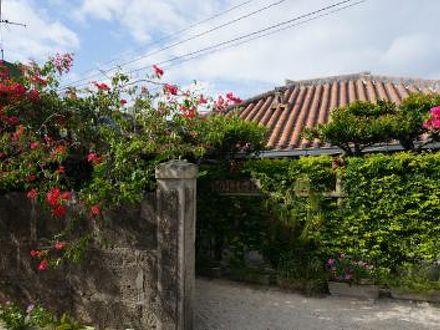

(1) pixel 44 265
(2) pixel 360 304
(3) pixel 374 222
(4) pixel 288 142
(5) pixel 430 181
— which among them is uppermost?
(4) pixel 288 142

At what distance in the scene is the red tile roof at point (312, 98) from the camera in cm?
1157

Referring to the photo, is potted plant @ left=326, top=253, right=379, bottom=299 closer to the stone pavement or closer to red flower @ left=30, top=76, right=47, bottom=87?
the stone pavement

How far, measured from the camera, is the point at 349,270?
673 centimetres

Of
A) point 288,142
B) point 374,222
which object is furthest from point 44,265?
point 288,142

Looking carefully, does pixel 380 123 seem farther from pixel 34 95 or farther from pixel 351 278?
pixel 34 95

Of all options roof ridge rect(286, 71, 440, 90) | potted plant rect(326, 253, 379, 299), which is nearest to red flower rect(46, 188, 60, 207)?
potted plant rect(326, 253, 379, 299)

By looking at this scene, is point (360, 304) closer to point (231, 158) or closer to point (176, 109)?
point (231, 158)

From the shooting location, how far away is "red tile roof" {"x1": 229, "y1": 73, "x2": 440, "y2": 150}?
1157 cm

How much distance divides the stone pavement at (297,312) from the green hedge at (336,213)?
0.63 m

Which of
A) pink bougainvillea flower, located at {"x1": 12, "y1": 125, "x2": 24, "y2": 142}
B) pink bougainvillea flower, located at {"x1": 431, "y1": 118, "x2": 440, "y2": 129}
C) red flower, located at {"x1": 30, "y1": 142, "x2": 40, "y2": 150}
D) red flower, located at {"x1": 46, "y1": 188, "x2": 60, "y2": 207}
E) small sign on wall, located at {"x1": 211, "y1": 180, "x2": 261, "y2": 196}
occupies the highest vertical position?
pink bougainvillea flower, located at {"x1": 431, "y1": 118, "x2": 440, "y2": 129}

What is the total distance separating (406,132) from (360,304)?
2964 mm

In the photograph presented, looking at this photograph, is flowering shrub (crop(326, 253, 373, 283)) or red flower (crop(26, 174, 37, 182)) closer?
red flower (crop(26, 174, 37, 182))

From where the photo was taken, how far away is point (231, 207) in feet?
25.1

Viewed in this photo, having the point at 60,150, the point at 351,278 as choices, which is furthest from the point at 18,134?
the point at 351,278
